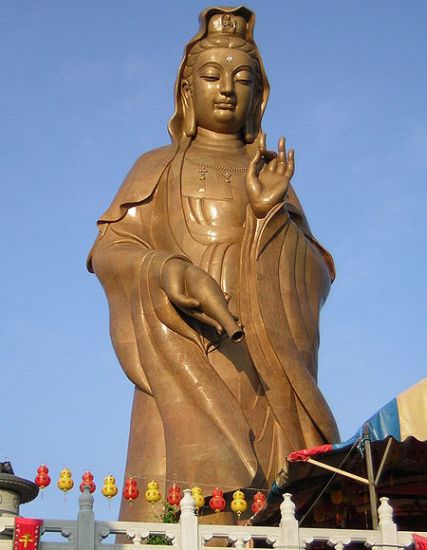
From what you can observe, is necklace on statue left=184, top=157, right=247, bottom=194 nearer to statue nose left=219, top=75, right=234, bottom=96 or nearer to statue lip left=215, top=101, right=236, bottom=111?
statue lip left=215, top=101, right=236, bottom=111

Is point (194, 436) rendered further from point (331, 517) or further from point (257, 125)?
point (257, 125)

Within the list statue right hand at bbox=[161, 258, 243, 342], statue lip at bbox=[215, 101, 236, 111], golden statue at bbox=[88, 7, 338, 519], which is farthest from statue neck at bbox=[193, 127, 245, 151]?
statue right hand at bbox=[161, 258, 243, 342]

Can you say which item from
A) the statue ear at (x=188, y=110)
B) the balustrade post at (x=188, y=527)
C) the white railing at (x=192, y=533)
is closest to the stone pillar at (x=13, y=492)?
the white railing at (x=192, y=533)

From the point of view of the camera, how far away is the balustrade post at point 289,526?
10070 mm

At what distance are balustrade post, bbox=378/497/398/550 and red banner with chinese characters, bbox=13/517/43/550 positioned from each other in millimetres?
2569

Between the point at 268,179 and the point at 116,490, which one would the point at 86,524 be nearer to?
the point at 116,490

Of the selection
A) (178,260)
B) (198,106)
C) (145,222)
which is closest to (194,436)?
(178,260)

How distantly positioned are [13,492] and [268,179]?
21.2 feet

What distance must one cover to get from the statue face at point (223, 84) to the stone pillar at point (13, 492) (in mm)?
7617

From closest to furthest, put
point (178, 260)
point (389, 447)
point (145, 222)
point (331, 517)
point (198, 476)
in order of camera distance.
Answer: point (389, 447), point (331, 517), point (198, 476), point (178, 260), point (145, 222)

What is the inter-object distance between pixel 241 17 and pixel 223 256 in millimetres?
3396

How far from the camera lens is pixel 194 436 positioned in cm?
1426

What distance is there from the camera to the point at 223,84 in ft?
54.2

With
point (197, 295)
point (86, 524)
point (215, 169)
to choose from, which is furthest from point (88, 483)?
point (215, 169)
